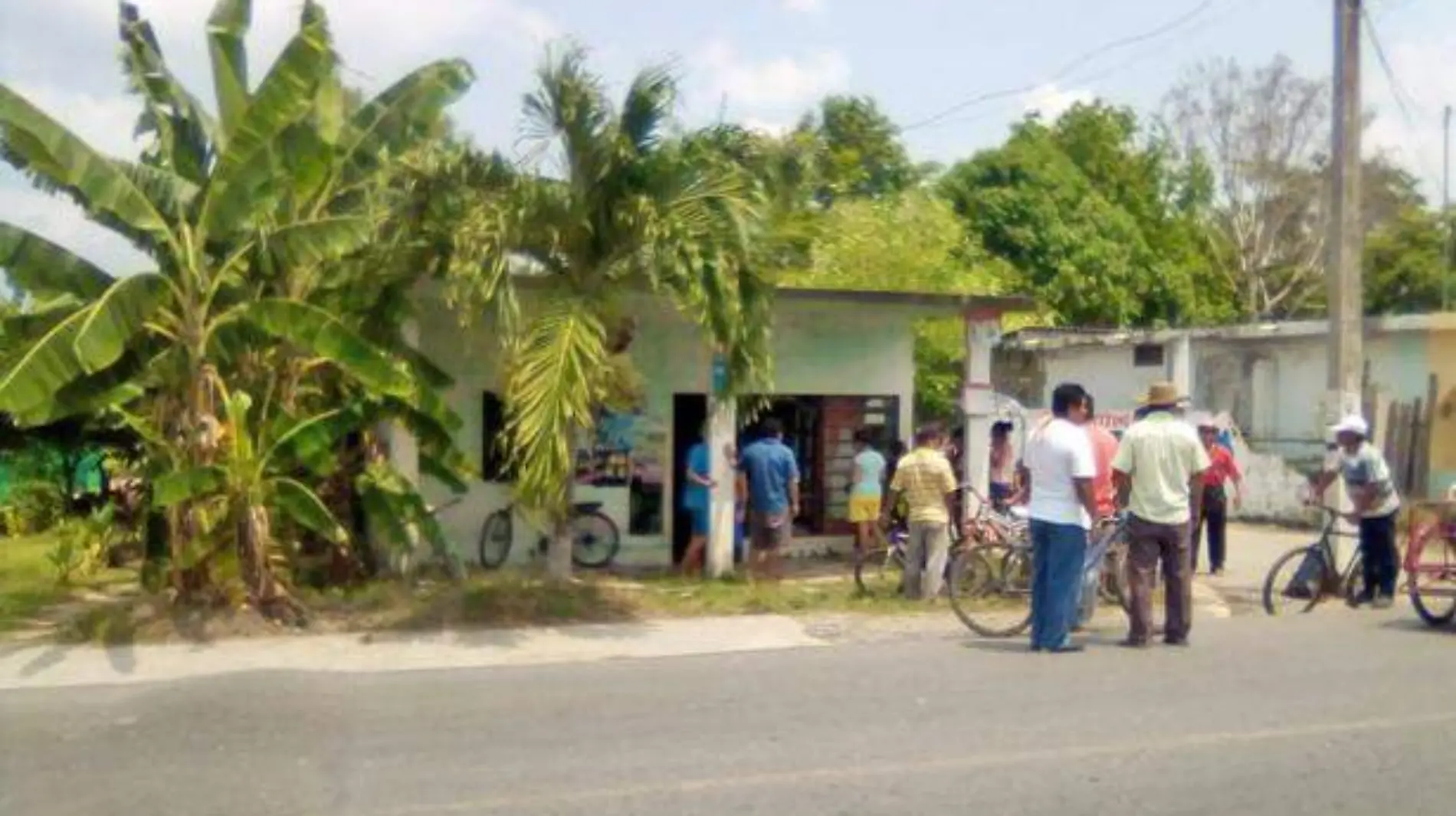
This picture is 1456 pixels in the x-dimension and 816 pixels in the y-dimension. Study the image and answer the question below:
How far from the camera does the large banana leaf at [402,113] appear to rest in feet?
43.0

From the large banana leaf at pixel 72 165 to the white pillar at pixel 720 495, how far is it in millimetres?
5736

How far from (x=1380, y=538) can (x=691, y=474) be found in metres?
6.33

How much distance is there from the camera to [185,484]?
460 inches

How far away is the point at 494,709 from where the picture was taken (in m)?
9.38

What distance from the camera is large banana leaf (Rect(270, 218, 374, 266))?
39.8 feet

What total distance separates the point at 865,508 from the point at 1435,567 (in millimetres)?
5642

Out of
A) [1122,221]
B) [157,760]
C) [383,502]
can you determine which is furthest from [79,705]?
[1122,221]

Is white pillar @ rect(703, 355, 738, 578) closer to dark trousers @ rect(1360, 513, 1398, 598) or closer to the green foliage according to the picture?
dark trousers @ rect(1360, 513, 1398, 598)

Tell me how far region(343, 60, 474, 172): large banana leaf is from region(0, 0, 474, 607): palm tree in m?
0.02

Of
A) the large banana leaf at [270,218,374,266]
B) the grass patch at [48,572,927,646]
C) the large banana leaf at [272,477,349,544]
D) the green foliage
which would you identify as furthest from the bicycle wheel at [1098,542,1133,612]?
the green foliage

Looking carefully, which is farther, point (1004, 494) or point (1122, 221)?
point (1122, 221)

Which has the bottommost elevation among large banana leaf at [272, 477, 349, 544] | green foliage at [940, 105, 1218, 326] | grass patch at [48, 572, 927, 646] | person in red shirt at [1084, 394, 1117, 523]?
grass patch at [48, 572, 927, 646]

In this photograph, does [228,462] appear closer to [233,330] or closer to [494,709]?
[233,330]

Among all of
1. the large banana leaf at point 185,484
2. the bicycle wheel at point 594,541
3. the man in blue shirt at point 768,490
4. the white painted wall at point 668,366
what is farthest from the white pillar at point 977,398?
the large banana leaf at point 185,484
